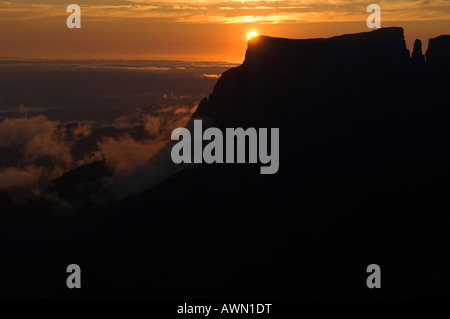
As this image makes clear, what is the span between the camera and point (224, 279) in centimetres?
16938

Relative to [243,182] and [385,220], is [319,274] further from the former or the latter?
[243,182]

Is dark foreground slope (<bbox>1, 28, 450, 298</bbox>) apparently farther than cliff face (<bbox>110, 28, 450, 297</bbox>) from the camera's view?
Yes

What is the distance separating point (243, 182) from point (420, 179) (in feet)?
178

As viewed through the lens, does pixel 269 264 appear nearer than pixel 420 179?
Yes

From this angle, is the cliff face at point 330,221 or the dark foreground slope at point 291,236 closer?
the cliff face at point 330,221

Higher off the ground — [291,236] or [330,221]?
[330,221]

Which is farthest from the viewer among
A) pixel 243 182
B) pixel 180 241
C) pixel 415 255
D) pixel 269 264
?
pixel 243 182

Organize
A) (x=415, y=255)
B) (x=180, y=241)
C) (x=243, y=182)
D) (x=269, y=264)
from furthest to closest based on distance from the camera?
(x=243, y=182), (x=180, y=241), (x=269, y=264), (x=415, y=255)

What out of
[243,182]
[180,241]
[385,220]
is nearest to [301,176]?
[243,182]

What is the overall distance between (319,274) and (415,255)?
83.7 feet

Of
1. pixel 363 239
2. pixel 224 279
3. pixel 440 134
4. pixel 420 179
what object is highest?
pixel 440 134

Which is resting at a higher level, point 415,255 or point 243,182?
point 243,182

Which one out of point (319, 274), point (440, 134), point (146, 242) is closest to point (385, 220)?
point (319, 274)

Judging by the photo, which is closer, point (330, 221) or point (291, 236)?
point (330, 221)
